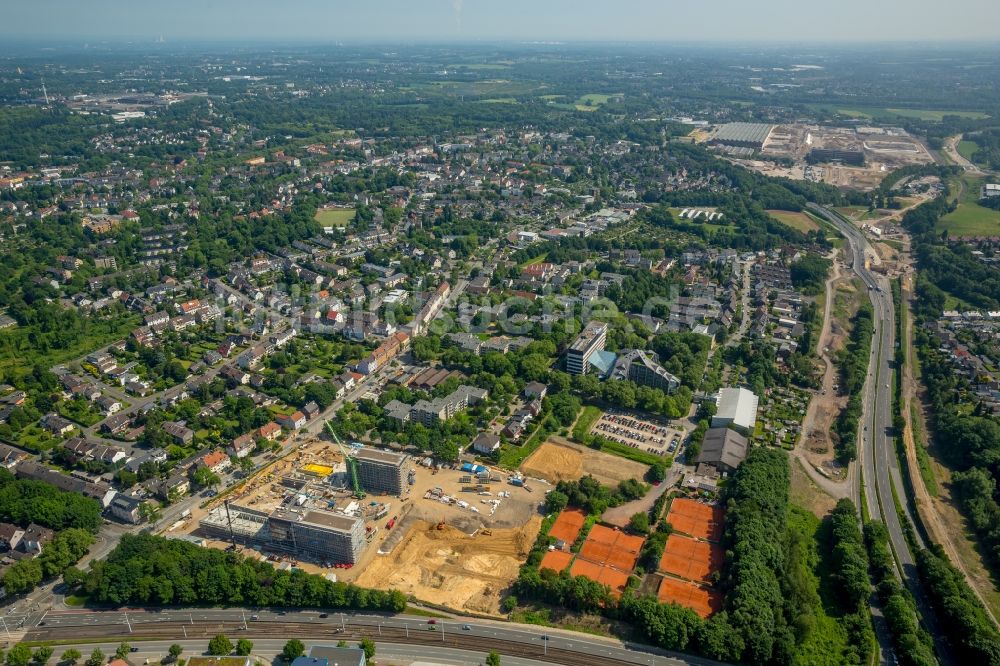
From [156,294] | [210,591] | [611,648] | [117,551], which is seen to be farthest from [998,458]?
[156,294]

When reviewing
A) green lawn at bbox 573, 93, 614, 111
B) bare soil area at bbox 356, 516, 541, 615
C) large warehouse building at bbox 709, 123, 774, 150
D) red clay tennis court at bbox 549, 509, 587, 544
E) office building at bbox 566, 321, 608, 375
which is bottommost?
bare soil area at bbox 356, 516, 541, 615

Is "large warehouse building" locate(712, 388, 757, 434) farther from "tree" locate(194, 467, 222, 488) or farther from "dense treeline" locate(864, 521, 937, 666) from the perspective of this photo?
"tree" locate(194, 467, 222, 488)

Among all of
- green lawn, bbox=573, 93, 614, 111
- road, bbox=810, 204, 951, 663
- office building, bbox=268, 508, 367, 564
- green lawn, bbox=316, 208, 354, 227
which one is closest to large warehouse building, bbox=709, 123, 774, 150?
green lawn, bbox=573, 93, 614, 111

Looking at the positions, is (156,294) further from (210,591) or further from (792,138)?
(792,138)

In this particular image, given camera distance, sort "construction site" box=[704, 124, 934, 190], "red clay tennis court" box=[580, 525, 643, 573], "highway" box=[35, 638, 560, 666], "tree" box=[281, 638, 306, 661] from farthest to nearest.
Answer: "construction site" box=[704, 124, 934, 190]
"red clay tennis court" box=[580, 525, 643, 573]
"highway" box=[35, 638, 560, 666]
"tree" box=[281, 638, 306, 661]

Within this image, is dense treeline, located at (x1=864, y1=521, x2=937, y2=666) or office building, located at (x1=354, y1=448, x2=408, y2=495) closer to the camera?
dense treeline, located at (x1=864, y1=521, x2=937, y2=666)

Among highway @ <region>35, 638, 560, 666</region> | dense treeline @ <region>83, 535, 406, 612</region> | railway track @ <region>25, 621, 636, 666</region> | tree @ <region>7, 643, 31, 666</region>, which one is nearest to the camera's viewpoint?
tree @ <region>7, 643, 31, 666</region>

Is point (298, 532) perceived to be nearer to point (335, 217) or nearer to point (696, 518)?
point (696, 518)
